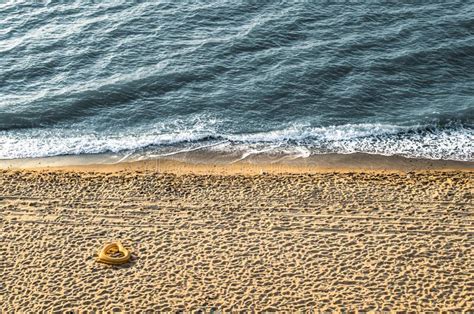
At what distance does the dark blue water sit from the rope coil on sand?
7082 mm

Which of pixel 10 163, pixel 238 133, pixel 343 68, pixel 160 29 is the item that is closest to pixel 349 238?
pixel 238 133

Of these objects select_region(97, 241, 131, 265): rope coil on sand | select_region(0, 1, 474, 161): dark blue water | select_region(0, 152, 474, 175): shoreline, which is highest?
select_region(0, 1, 474, 161): dark blue water

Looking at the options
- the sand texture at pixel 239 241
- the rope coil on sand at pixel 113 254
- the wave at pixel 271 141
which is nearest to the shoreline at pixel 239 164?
the wave at pixel 271 141

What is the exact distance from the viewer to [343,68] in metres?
30.0

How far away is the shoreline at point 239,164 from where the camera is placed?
81.5ft

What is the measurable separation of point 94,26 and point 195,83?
25.1ft

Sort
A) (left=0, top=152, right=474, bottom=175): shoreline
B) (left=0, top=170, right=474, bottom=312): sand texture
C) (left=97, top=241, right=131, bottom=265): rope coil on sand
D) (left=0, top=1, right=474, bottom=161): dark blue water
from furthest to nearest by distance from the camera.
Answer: (left=0, top=1, right=474, bottom=161): dark blue water
(left=0, top=152, right=474, bottom=175): shoreline
(left=97, top=241, right=131, bottom=265): rope coil on sand
(left=0, top=170, right=474, bottom=312): sand texture

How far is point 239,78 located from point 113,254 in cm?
1273

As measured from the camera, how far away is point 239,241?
20.4 m

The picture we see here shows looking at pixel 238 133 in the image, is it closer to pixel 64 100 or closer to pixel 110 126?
pixel 110 126

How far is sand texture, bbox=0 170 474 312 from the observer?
60.8 ft

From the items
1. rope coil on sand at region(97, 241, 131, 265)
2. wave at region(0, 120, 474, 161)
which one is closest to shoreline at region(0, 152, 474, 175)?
wave at region(0, 120, 474, 161)

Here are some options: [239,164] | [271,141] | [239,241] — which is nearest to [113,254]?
[239,241]

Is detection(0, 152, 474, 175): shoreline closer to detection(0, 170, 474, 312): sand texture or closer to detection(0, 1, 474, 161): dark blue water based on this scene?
detection(0, 1, 474, 161): dark blue water
